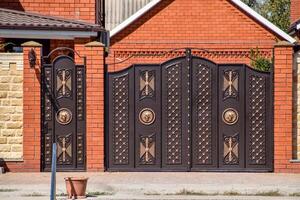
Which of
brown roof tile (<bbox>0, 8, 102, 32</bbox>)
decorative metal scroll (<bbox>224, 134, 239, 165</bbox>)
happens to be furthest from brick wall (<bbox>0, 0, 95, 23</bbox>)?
decorative metal scroll (<bbox>224, 134, 239, 165</bbox>)

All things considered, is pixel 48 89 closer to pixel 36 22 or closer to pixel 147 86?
pixel 147 86

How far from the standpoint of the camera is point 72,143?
1355cm

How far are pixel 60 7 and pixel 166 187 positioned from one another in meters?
8.52

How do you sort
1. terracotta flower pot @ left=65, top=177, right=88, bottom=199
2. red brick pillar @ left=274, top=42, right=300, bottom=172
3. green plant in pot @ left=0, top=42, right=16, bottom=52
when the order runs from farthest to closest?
1. green plant in pot @ left=0, top=42, right=16, bottom=52
2. red brick pillar @ left=274, top=42, right=300, bottom=172
3. terracotta flower pot @ left=65, top=177, right=88, bottom=199

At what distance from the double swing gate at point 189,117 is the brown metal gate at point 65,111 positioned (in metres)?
0.55

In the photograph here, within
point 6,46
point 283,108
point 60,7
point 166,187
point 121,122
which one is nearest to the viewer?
point 166,187

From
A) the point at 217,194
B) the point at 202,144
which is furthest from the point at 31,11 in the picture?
the point at 217,194

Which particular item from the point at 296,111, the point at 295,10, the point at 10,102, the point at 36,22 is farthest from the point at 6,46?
the point at 295,10

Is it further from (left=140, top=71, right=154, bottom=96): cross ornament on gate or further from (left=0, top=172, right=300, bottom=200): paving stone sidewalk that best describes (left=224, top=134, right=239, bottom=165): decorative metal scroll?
(left=140, top=71, right=154, bottom=96): cross ornament on gate

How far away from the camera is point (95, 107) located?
531 inches

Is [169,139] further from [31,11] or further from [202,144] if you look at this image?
[31,11]

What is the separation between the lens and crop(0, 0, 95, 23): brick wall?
60.3 feet

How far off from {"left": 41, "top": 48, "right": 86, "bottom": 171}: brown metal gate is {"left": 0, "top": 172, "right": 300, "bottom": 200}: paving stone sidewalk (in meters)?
0.70

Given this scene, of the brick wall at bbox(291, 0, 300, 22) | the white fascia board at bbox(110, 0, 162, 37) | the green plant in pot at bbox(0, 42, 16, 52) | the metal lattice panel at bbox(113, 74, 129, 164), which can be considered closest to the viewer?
the metal lattice panel at bbox(113, 74, 129, 164)
